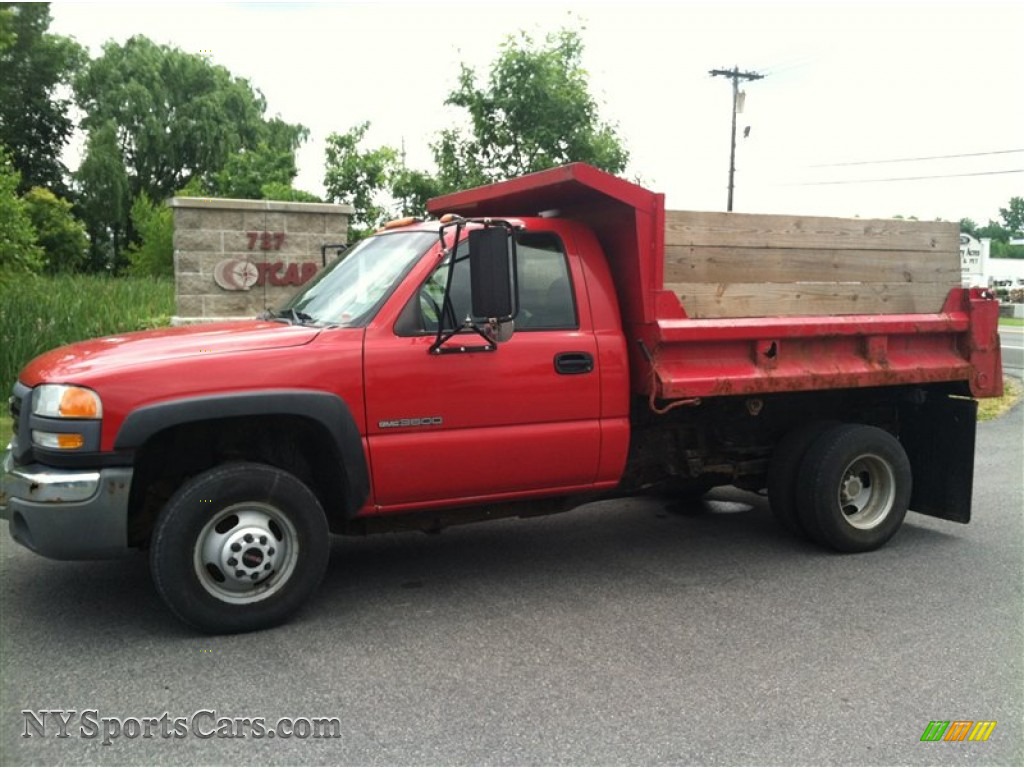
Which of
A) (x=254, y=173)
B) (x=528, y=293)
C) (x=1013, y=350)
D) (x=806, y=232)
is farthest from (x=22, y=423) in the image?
(x=254, y=173)

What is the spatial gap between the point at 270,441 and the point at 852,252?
3933 mm

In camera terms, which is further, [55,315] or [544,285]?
[55,315]

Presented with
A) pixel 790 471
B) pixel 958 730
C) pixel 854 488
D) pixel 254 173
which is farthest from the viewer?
pixel 254 173

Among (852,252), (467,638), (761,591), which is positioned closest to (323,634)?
(467,638)

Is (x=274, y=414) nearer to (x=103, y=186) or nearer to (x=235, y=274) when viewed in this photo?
(x=235, y=274)

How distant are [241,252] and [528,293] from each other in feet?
25.3

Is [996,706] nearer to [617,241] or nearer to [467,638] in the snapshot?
[467,638]

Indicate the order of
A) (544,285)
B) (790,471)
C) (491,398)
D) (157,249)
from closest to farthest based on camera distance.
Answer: (491,398) < (544,285) < (790,471) < (157,249)

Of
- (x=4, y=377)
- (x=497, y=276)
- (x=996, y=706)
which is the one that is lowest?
(x=996, y=706)

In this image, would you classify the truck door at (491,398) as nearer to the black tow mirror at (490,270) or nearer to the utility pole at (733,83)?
the black tow mirror at (490,270)

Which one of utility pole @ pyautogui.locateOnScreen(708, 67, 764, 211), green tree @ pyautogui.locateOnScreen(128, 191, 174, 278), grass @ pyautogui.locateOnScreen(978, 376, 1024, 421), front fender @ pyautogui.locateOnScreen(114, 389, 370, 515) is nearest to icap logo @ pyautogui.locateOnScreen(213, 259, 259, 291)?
front fender @ pyautogui.locateOnScreen(114, 389, 370, 515)

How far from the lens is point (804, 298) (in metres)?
6.00

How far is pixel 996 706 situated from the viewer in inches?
155

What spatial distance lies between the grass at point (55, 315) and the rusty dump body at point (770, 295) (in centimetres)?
613
